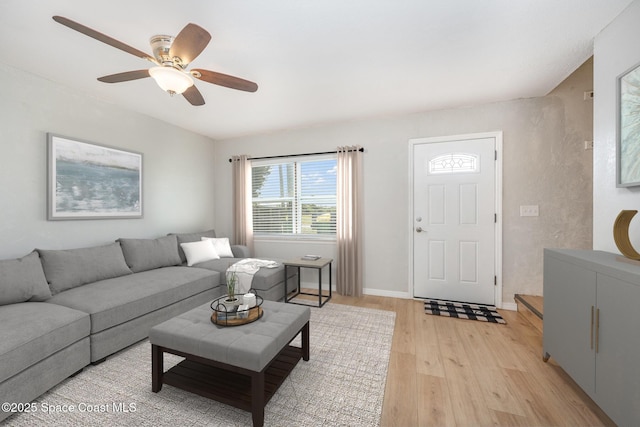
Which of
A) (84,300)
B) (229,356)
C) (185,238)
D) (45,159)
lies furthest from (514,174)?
(45,159)

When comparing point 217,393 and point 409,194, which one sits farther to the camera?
point 409,194

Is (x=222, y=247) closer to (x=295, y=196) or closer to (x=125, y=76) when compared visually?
(x=295, y=196)

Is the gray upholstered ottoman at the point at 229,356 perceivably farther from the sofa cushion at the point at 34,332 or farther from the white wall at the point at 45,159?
the white wall at the point at 45,159

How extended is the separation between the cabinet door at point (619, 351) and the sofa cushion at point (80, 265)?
12.6 ft

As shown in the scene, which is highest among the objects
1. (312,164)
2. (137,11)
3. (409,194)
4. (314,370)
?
(137,11)

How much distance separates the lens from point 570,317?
165 cm

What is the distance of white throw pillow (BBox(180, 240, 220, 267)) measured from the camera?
342 cm

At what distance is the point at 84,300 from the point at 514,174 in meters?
4.45

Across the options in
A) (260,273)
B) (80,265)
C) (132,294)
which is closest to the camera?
(132,294)

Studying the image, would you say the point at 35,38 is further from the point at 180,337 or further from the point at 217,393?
the point at 217,393

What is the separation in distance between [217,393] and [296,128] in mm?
3466

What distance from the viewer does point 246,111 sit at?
3.29m

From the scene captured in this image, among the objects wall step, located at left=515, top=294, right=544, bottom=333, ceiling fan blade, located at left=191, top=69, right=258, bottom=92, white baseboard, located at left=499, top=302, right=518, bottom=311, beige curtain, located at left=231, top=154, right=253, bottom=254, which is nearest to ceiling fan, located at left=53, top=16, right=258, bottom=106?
ceiling fan blade, located at left=191, top=69, right=258, bottom=92

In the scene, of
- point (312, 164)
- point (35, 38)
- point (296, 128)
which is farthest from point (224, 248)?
point (35, 38)
